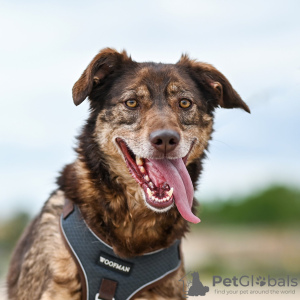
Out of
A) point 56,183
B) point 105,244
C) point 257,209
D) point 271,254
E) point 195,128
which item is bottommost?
point 105,244

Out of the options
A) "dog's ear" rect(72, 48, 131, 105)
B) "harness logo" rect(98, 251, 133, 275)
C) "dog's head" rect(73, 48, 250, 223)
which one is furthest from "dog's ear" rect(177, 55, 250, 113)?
"harness logo" rect(98, 251, 133, 275)

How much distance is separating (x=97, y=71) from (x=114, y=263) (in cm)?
163

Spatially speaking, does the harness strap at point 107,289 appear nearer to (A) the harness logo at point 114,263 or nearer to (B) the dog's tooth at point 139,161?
(A) the harness logo at point 114,263

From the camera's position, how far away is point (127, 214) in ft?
17.1

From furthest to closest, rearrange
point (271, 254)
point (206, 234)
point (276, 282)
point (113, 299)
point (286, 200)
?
1. point (286, 200)
2. point (206, 234)
3. point (271, 254)
4. point (276, 282)
5. point (113, 299)

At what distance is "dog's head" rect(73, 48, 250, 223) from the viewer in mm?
4918

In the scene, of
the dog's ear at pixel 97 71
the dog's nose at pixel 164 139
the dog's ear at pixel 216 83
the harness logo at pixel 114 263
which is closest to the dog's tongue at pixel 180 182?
the dog's nose at pixel 164 139

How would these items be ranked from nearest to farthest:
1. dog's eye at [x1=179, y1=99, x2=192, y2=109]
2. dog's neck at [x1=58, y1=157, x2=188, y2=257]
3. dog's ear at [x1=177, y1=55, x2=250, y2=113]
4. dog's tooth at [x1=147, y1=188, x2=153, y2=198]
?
dog's tooth at [x1=147, y1=188, x2=153, y2=198] → dog's neck at [x1=58, y1=157, x2=188, y2=257] → dog's eye at [x1=179, y1=99, x2=192, y2=109] → dog's ear at [x1=177, y1=55, x2=250, y2=113]

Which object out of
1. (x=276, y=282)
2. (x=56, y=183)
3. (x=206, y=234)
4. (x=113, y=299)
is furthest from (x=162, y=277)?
(x=206, y=234)

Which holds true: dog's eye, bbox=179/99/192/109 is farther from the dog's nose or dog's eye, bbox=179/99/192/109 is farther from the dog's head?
the dog's nose

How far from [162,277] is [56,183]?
1258mm

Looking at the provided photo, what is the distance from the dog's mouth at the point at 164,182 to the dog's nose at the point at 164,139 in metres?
0.16

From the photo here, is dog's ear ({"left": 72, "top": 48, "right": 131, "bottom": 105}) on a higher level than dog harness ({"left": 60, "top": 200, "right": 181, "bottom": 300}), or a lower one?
higher

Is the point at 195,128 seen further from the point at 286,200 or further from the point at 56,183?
the point at 286,200
